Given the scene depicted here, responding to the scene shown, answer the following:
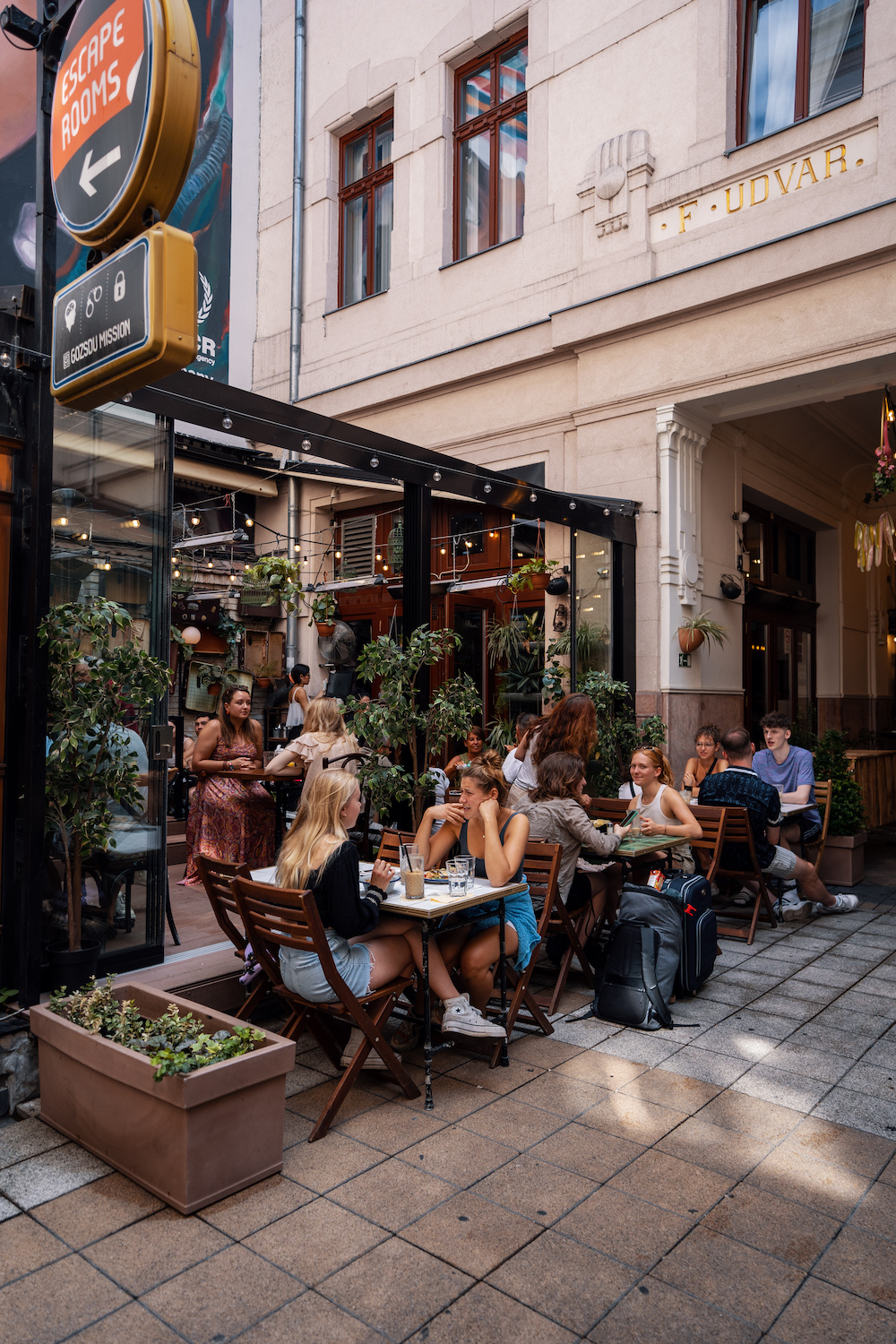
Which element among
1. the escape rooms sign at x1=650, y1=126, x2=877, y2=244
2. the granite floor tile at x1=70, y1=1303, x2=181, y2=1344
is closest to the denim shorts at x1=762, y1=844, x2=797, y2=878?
the granite floor tile at x1=70, y1=1303, x2=181, y2=1344

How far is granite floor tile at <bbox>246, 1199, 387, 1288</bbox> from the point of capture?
2480 mm

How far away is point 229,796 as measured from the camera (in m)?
6.21

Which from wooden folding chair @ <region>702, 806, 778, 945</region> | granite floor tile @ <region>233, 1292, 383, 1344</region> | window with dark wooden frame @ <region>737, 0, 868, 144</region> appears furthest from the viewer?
window with dark wooden frame @ <region>737, 0, 868, 144</region>

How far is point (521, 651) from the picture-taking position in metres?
9.24

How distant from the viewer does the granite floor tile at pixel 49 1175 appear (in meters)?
2.86

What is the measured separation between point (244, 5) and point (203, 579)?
26.9ft

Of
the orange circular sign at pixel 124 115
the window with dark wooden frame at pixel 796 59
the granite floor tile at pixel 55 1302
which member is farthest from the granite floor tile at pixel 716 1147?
the window with dark wooden frame at pixel 796 59

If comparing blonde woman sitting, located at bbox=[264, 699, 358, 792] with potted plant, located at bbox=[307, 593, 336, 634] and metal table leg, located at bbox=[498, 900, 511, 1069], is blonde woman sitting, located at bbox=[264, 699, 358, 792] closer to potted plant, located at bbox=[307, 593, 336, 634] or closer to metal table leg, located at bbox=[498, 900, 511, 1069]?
metal table leg, located at bbox=[498, 900, 511, 1069]

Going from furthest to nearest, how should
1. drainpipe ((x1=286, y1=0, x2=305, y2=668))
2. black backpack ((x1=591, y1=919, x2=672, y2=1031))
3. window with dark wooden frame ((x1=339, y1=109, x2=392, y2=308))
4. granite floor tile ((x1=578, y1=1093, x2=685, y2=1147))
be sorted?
drainpipe ((x1=286, y1=0, x2=305, y2=668)) → window with dark wooden frame ((x1=339, y1=109, x2=392, y2=308)) → black backpack ((x1=591, y1=919, x2=672, y2=1031)) → granite floor tile ((x1=578, y1=1093, x2=685, y2=1147))

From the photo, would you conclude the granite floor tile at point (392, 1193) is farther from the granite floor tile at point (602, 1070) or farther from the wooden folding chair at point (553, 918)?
the wooden folding chair at point (553, 918)

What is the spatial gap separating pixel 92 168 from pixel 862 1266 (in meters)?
4.22

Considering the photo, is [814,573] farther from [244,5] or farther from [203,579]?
[244,5]

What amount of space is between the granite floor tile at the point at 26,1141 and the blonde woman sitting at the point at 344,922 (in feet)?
3.24

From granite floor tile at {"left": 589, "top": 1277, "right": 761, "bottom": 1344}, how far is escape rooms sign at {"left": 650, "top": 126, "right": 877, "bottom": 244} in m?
7.72
